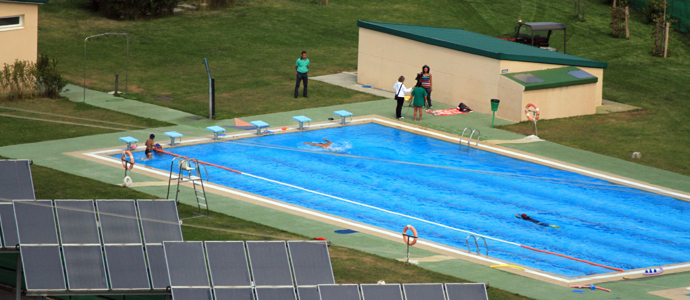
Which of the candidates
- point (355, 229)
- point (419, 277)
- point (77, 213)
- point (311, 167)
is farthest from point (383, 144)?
point (77, 213)

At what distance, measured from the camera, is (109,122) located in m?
28.4

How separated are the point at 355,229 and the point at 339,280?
3.94 meters

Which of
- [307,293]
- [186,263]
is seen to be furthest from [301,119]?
[307,293]

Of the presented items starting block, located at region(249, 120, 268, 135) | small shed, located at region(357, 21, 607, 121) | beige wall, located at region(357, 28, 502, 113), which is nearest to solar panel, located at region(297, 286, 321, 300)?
starting block, located at region(249, 120, 268, 135)

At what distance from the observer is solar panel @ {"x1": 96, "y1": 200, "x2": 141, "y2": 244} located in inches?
583

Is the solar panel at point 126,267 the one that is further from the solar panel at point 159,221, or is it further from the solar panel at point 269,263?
the solar panel at point 269,263

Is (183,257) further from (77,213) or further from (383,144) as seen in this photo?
Result: (383,144)

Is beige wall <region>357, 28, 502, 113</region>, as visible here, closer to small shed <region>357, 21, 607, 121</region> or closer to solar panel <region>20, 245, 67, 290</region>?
small shed <region>357, 21, 607, 121</region>

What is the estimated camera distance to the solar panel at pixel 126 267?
1362cm

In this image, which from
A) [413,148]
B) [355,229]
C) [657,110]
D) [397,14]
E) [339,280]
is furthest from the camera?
[397,14]

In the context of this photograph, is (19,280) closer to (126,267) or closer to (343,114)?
(126,267)

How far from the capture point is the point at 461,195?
2398 centimetres

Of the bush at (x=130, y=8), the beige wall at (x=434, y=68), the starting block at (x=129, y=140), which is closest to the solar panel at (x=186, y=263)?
the starting block at (x=129, y=140)

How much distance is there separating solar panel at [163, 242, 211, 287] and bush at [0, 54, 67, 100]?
18.8 m
